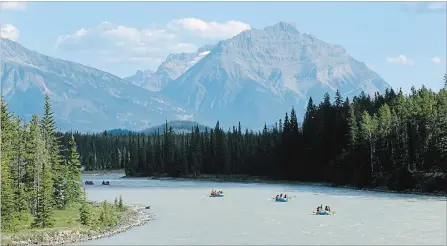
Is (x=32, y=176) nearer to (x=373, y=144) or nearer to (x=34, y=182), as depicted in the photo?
(x=34, y=182)

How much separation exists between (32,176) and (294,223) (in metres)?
32.9

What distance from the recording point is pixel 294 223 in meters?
74.2

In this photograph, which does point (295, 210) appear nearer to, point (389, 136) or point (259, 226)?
point (259, 226)

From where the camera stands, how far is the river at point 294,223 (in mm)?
59656

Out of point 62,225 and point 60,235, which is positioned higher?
point 62,225

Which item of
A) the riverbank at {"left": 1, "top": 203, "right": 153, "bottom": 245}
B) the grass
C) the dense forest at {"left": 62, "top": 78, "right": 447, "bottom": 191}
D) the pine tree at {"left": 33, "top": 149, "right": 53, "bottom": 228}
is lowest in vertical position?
the riverbank at {"left": 1, "top": 203, "right": 153, "bottom": 245}

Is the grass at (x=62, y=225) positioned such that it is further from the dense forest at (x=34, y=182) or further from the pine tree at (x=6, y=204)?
the pine tree at (x=6, y=204)

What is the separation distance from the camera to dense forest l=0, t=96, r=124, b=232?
6388 centimetres

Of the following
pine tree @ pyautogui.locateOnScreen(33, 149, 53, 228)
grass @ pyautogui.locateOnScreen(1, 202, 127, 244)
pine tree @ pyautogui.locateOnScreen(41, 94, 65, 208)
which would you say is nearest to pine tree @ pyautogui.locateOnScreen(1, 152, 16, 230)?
grass @ pyautogui.locateOnScreen(1, 202, 127, 244)

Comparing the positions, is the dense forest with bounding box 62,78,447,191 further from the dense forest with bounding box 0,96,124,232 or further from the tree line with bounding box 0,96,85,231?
the tree line with bounding box 0,96,85,231

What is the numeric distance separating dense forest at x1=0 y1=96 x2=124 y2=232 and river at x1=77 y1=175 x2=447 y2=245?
8009mm

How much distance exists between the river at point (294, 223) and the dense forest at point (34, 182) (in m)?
8.01

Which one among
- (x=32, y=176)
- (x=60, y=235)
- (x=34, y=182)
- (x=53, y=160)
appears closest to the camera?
(x=60, y=235)

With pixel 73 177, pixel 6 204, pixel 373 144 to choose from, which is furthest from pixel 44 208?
pixel 373 144
